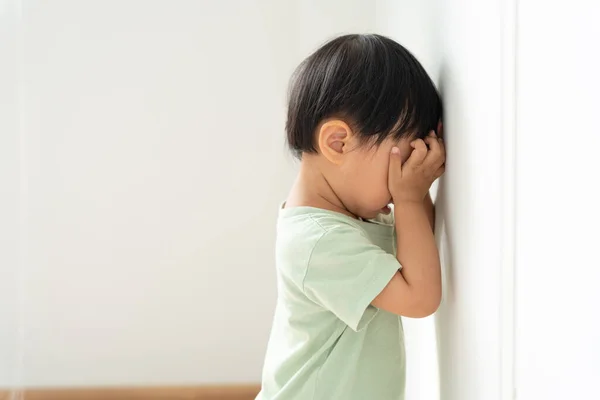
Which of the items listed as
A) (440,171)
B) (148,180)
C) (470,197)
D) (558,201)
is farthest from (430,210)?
(148,180)

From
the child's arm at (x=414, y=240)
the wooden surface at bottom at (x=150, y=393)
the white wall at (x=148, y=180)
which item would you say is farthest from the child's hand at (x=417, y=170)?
the wooden surface at bottom at (x=150, y=393)

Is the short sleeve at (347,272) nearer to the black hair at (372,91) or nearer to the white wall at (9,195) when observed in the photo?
the black hair at (372,91)

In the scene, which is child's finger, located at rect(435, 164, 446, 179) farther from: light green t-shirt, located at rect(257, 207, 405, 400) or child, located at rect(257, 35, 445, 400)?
light green t-shirt, located at rect(257, 207, 405, 400)

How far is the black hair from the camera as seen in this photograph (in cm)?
79

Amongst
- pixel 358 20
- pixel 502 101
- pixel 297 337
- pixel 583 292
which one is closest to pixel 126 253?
pixel 358 20

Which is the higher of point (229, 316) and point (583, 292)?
point (583, 292)

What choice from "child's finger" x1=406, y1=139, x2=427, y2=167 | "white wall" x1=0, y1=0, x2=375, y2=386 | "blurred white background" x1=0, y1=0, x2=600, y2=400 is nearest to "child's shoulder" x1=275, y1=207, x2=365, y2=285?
"child's finger" x1=406, y1=139, x2=427, y2=167

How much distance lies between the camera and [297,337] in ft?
2.93

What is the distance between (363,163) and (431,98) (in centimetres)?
11

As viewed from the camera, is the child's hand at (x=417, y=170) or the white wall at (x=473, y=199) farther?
the child's hand at (x=417, y=170)

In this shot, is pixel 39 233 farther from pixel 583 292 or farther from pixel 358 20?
pixel 583 292

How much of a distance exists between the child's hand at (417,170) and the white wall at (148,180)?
82 centimetres

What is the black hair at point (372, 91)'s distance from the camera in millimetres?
787

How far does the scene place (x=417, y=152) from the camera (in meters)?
0.78
